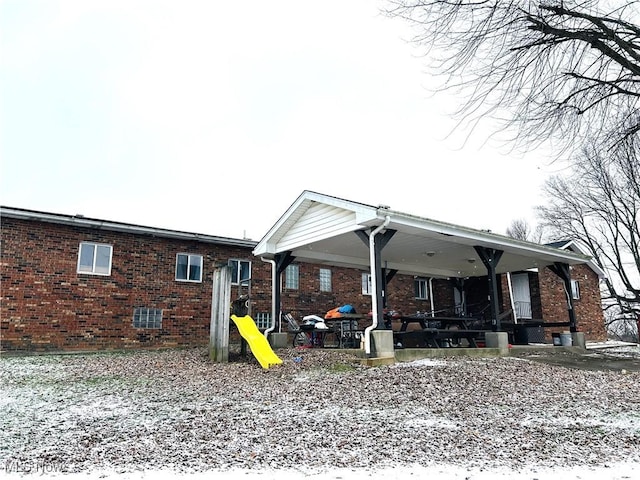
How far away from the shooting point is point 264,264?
49.2 feet

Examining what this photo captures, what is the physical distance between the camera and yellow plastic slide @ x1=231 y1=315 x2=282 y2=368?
8391 mm

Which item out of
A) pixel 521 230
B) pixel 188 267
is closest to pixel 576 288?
pixel 188 267

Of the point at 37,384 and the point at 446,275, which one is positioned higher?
the point at 446,275

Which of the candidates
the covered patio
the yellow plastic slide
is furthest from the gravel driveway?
the covered patio

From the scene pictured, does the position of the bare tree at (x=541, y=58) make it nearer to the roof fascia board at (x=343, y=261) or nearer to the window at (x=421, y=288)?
the roof fascia board at (x=343, y=261)

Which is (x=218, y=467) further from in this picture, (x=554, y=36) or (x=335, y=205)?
(x=335, y=205)

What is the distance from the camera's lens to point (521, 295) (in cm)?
1767

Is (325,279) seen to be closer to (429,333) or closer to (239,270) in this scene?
(239,270)

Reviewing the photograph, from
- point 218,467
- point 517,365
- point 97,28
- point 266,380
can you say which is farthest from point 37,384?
point 517,365

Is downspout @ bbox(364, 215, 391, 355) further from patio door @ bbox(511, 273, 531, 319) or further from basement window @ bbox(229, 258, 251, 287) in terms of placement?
patio door @ bbox(511, 273, 531, 319)

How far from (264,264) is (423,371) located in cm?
851

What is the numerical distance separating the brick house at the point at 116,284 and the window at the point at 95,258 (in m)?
0.02

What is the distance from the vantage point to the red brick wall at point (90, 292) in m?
10.8

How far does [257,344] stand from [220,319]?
3.57 feet
